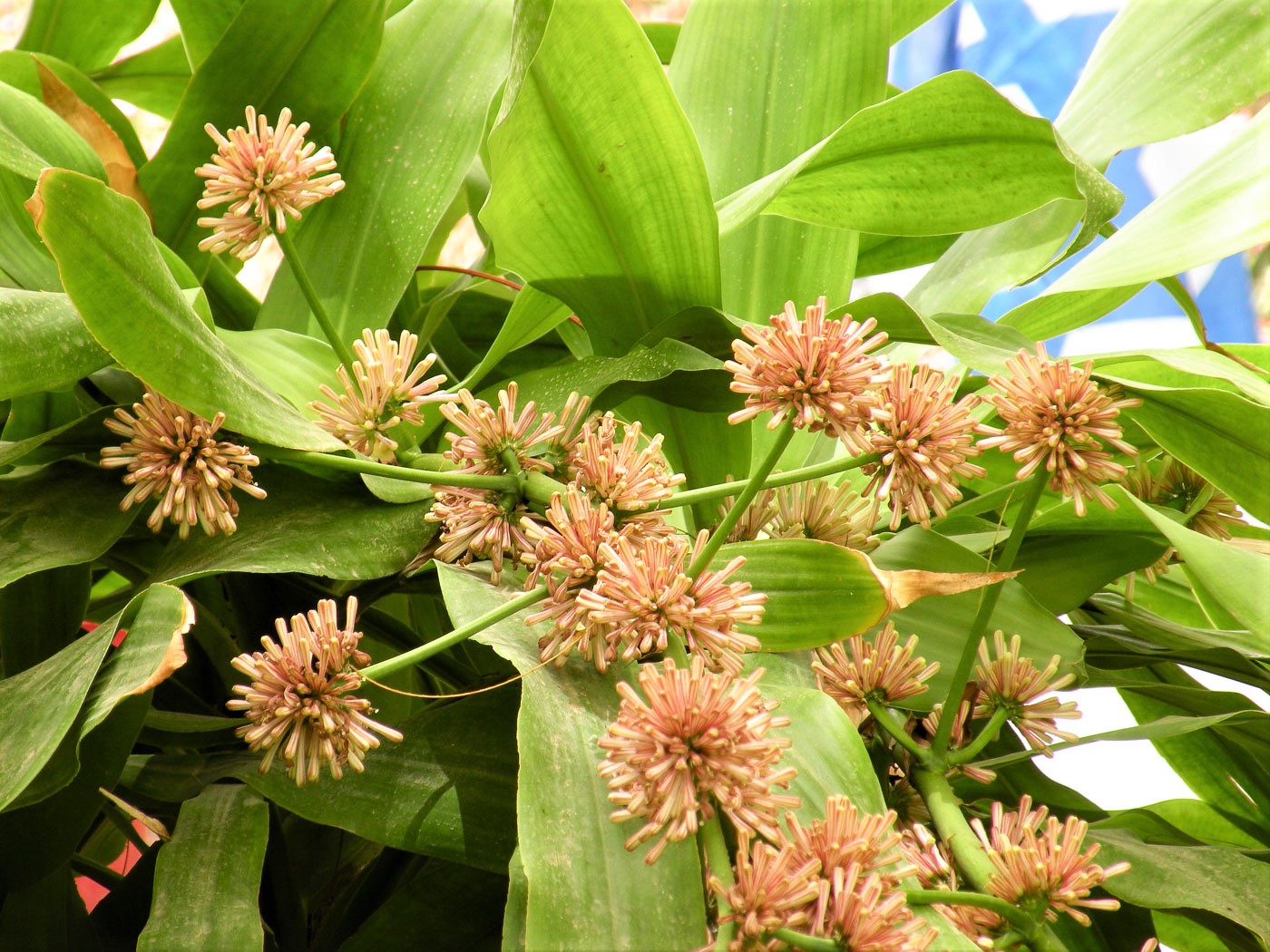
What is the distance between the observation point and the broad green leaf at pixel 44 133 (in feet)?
0.87

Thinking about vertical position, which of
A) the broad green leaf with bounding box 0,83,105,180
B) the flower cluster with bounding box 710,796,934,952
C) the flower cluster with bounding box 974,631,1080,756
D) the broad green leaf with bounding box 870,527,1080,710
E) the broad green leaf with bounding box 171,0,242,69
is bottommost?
the flower cluster with bounding box 710,796,934,952

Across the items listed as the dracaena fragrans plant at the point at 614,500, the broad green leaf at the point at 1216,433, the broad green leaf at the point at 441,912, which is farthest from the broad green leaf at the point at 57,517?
the broad green leaf at the point at 1216,433

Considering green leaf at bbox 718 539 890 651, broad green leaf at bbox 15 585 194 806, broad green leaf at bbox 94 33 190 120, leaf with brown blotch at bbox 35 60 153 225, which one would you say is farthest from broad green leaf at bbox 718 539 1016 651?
broad green leaf at bbox 94 33 190 120

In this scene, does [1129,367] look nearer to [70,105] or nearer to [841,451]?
[841,451]

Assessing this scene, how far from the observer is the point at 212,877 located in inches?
8.2

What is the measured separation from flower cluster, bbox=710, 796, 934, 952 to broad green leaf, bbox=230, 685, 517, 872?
76 mm

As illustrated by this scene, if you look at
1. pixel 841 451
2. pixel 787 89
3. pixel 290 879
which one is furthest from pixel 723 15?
pixel 290 879

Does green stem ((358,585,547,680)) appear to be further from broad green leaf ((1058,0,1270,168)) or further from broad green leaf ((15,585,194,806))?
broad green leaf ((1058,0,1270,168))

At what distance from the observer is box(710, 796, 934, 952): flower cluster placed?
15 cm

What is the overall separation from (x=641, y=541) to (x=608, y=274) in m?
0.09

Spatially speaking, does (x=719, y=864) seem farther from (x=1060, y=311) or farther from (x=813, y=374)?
(x=1060, y=311)

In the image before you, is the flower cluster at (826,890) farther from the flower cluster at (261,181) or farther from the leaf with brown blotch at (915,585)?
the flower cluster at (261,181)

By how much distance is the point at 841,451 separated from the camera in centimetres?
36

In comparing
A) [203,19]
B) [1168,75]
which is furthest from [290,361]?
[1168,75]
